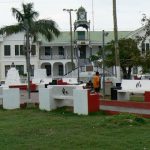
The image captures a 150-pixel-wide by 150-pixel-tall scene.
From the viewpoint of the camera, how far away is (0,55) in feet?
249

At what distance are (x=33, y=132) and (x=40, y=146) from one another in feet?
7.15

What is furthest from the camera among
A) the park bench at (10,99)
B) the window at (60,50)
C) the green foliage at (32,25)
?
the window at (60,50)

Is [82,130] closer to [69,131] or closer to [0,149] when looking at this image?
[69,131]

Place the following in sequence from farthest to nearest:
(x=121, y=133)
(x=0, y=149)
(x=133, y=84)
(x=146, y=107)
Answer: (x=133, y=84) < (x=146, y=107) < (x=121, y=133) < (x=0, y=149)

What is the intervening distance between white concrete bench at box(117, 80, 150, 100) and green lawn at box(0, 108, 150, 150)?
9735 millimetres

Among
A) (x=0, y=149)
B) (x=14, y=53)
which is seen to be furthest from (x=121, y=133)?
(x=14, y=53)

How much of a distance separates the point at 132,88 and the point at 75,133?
14299 millimetres

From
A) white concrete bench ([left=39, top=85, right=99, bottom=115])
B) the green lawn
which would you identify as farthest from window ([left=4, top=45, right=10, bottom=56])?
the green lawn

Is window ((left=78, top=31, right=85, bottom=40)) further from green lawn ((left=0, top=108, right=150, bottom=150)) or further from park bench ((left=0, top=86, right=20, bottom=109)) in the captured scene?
green lawn ((left=0, top=108, right=150, bottom=150))

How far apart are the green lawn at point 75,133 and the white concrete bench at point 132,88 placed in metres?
9.74

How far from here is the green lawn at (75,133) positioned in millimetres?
10430

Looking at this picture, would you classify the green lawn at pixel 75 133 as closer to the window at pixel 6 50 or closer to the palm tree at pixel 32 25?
the palm tree at pixel 32 25

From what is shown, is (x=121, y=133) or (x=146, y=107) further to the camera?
(x=146, y=107)

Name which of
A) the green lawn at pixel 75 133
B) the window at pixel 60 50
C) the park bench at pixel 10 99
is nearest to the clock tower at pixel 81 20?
the window at pixel 60 50
